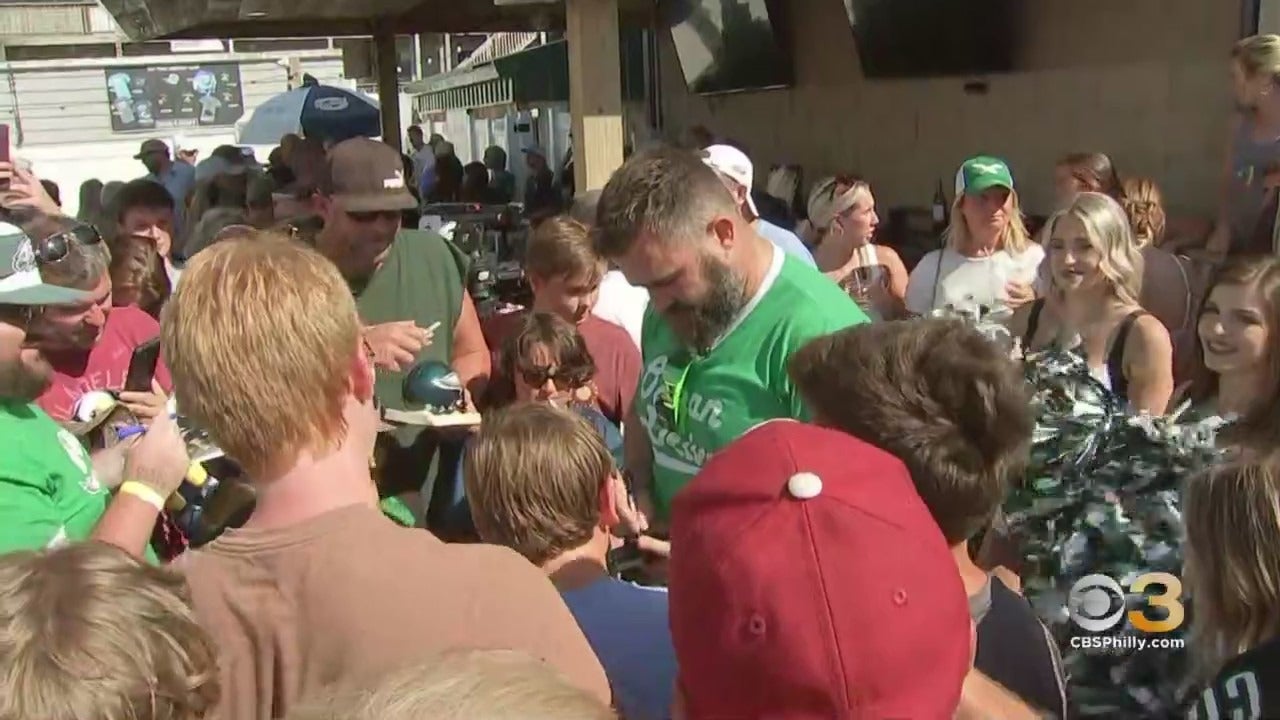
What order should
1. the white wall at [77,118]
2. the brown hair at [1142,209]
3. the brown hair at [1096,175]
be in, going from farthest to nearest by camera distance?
the white wall at [77,118], the brown hair at [1096,175], the brown hair at [1142,209]

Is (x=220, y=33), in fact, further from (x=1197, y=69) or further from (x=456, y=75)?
(x=1197, y=69)

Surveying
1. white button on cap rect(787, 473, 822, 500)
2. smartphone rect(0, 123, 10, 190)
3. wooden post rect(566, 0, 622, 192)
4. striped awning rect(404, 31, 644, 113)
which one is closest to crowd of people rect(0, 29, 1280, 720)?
white button on cap rect(787, 473, 822, 500)

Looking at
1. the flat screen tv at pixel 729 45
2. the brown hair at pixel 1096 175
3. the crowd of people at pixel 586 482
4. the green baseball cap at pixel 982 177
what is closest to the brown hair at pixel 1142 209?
the brown hair at pixel 1096 175

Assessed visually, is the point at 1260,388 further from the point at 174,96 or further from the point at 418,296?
the point at 174,96

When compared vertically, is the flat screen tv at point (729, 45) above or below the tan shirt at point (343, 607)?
above

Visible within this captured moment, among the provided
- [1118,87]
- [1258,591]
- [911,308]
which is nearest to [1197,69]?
[1118,87]

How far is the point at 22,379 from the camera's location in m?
2.40

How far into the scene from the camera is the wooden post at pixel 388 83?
507 inches

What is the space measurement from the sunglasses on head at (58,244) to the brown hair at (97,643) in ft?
4.86

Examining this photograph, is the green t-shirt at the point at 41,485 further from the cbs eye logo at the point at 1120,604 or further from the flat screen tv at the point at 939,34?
the flat screen tv at the point at 939,34

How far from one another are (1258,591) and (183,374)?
1536mm

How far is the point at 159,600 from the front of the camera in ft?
4.58

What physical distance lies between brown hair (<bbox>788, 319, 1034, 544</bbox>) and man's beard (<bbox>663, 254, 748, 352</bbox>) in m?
0.69

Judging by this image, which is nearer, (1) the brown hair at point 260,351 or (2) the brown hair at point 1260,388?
(1) the brown hair at point 260,351
